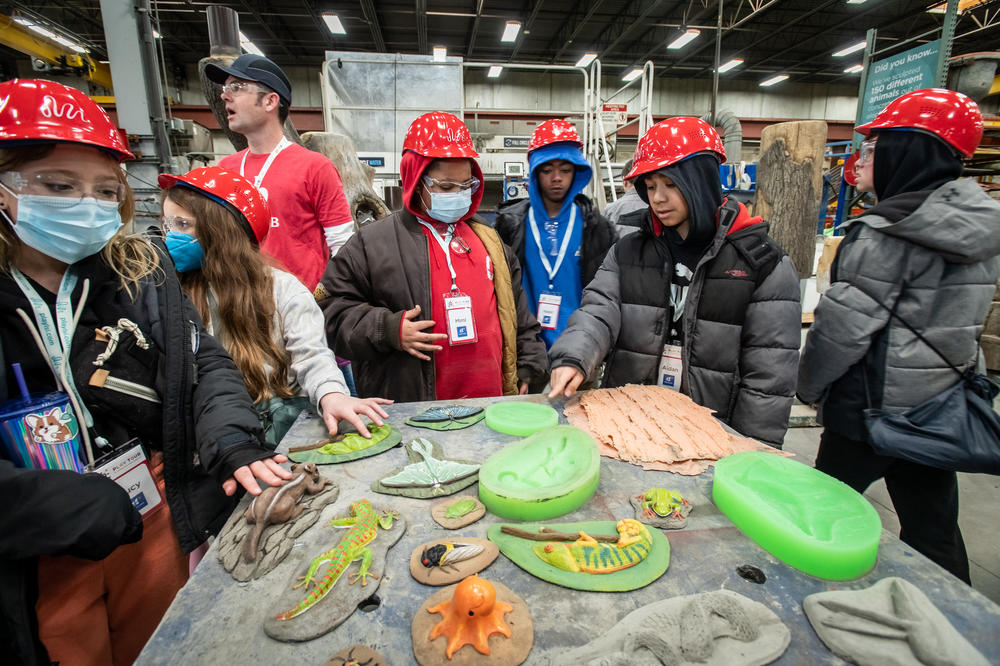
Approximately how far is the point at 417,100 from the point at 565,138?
17.6ft

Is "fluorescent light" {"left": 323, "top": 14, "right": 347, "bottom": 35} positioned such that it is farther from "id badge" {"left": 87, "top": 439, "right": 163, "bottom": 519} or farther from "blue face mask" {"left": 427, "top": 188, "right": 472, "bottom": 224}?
"id badge" {"left": 87, "top": 439, "right": 163, "bottom": 519}

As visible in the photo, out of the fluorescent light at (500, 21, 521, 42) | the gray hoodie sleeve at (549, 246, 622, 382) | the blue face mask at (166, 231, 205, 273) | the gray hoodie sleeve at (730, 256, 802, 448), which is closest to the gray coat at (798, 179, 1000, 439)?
the gray hoodie sleeve at (730, 256, 802, 448)

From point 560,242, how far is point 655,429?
59.6 inches

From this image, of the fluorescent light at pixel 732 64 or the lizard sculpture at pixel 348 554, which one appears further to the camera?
the fluorescent light at pixel 732 64

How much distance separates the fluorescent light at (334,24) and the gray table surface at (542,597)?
14.5 meters

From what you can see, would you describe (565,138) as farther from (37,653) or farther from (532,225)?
(37,653)

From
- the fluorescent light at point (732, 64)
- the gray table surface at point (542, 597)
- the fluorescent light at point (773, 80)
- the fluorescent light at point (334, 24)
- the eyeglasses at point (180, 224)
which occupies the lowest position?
the gray table surface at point (542, 597)

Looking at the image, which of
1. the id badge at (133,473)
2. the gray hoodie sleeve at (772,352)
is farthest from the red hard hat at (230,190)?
the gray hoodie sleeve at (772,352)

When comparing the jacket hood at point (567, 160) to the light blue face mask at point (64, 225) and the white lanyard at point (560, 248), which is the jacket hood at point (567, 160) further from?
the light blue face mask at point (64, 225)

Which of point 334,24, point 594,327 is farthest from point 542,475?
point 334,24

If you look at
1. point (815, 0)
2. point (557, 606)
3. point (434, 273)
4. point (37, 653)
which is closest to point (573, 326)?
point (434, 273)

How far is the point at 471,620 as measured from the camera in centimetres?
73

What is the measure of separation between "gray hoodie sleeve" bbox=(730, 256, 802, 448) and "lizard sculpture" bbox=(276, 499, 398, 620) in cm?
131

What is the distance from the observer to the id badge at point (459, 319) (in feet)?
6.15
